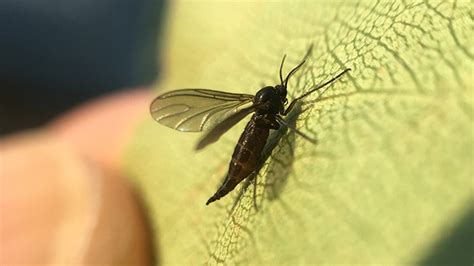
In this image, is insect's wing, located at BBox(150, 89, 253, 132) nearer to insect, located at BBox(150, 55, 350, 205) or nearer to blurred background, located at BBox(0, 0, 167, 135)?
insect, located at BBox(150, 55, 350, 205)

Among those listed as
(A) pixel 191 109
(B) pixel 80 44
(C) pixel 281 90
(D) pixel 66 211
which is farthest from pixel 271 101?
(B) pixel 80 44

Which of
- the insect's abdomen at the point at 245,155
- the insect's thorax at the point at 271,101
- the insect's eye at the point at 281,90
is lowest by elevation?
the insect's abdomen at the point at 245,155

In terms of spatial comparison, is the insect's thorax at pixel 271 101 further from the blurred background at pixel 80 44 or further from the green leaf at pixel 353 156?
the blurred background at pixel 80 44

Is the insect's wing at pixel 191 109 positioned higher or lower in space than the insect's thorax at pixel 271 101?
lower

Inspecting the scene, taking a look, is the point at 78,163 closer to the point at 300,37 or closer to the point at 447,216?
the point at 300,37

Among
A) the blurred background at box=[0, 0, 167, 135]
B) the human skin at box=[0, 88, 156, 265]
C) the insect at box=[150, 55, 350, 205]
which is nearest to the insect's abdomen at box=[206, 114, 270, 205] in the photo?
the insect at box=[150, 55, 350, 205]

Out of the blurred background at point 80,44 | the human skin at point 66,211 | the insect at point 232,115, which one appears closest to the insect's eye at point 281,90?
the insect at point 232,115

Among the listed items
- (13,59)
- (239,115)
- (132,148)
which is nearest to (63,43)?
A: (13,59)
